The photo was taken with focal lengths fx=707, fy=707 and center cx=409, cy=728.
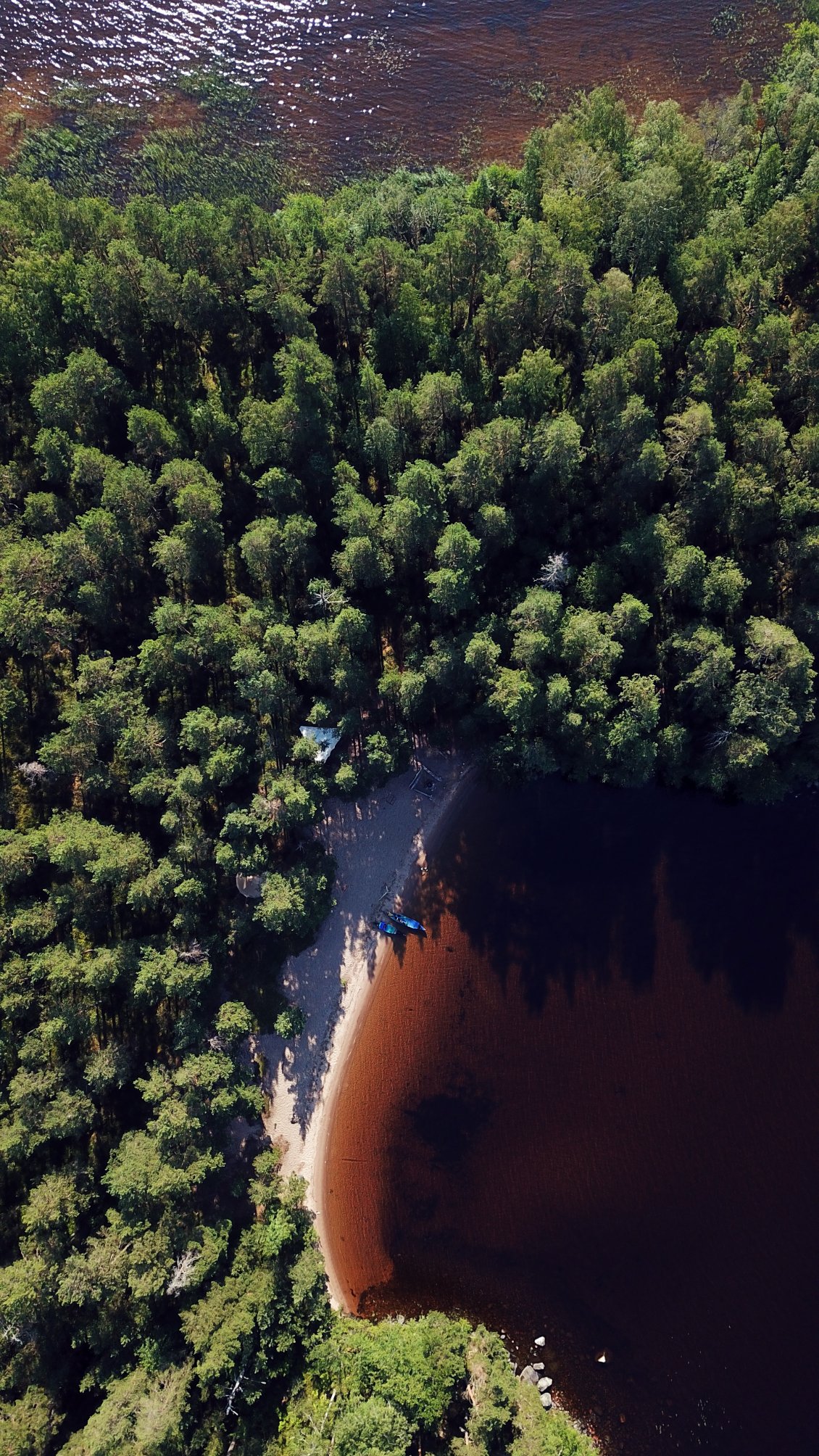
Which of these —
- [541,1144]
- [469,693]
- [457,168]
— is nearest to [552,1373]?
[541,1144]

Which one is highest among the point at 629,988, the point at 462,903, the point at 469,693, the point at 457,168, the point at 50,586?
the point at 457,168

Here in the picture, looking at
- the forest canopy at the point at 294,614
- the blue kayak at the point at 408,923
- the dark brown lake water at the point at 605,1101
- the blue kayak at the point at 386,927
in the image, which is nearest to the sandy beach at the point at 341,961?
the blue kayak at the point at 386,927

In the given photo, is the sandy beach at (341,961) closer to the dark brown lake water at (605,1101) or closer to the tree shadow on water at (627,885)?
the dark brown lake water at (605,1101)

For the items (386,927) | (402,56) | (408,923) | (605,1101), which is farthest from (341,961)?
(402,56)

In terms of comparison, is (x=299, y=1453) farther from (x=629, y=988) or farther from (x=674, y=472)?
(x=674, y=472)

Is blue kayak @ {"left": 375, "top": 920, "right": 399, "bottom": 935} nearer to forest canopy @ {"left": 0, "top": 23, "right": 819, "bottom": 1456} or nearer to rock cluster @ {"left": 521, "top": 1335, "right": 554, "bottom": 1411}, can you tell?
forest canopy @ {"left": 0, "top": 23, "right": 819, "bottom": 1456}

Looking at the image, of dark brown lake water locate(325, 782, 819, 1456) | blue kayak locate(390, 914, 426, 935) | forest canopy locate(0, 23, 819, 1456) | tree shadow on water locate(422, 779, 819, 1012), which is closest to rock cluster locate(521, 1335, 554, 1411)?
dark brown lake water locate(325, 782, 819, 1456)
